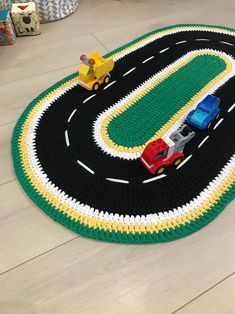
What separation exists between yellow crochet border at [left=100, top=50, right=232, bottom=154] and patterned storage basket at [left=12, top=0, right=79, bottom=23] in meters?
0.57

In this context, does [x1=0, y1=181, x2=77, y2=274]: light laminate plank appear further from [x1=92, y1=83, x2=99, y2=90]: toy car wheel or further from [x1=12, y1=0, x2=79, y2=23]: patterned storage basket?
[x1=12, y1=0, x2=79, y2=23]: patterned storage basket

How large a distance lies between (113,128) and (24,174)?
0.88ft

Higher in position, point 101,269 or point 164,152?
point 164,152

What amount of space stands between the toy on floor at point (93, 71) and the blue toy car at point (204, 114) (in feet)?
1.01

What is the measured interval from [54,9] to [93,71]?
49 cm

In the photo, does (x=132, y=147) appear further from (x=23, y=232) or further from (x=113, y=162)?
(x=23, y=232)

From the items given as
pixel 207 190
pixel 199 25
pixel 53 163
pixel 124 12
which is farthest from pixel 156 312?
pixel 124 12

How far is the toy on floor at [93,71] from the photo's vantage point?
0.89m

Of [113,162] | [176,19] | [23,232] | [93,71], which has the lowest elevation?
[23,232]

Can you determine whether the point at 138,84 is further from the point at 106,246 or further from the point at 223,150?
the point at 106,246

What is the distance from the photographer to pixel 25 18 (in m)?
1.09

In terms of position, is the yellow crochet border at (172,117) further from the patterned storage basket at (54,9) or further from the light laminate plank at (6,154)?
the patterned storage basket at (54,9)

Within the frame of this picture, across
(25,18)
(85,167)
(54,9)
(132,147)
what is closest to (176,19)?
(54,9)

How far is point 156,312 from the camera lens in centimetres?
52
